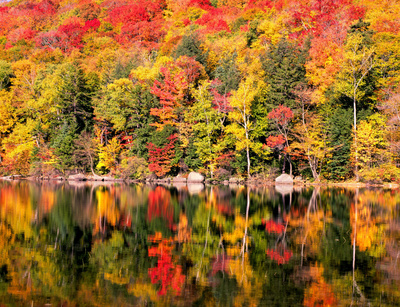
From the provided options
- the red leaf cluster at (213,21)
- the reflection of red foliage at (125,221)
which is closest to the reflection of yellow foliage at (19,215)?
the reflection of red foliage at (125,221)

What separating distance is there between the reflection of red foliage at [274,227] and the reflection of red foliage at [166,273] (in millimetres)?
4886

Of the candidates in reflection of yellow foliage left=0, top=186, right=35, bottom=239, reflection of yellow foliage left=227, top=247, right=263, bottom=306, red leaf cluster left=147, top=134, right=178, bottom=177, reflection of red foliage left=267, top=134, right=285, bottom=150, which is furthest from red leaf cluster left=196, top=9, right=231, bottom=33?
reflection of yellow foliage left=227, top=247, right=263, bottom=306

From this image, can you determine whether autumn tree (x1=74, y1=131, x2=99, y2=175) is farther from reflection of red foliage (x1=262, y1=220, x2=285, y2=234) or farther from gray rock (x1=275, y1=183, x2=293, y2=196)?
reflection of red foliage (x1=262, y1=220, x2=285, y2=234)

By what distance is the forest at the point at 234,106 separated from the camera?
1684 inches

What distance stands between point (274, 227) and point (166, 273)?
747 cm

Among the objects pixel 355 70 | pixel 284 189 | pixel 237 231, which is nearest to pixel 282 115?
pixel 355 70

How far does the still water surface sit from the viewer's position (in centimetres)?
825

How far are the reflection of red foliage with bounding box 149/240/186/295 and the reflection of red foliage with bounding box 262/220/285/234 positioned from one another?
16.0 feet

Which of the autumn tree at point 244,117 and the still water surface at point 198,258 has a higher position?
the autumn tree at point 244,117

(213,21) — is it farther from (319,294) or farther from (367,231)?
(319,294)

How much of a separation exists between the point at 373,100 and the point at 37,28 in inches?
3659

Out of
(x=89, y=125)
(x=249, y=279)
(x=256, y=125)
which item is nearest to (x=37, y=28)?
(x=89, y=125)

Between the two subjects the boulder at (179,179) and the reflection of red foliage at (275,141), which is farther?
the boulder at (179,179)

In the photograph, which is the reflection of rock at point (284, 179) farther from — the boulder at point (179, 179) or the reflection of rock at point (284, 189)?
the boulder at point (179, 179)
